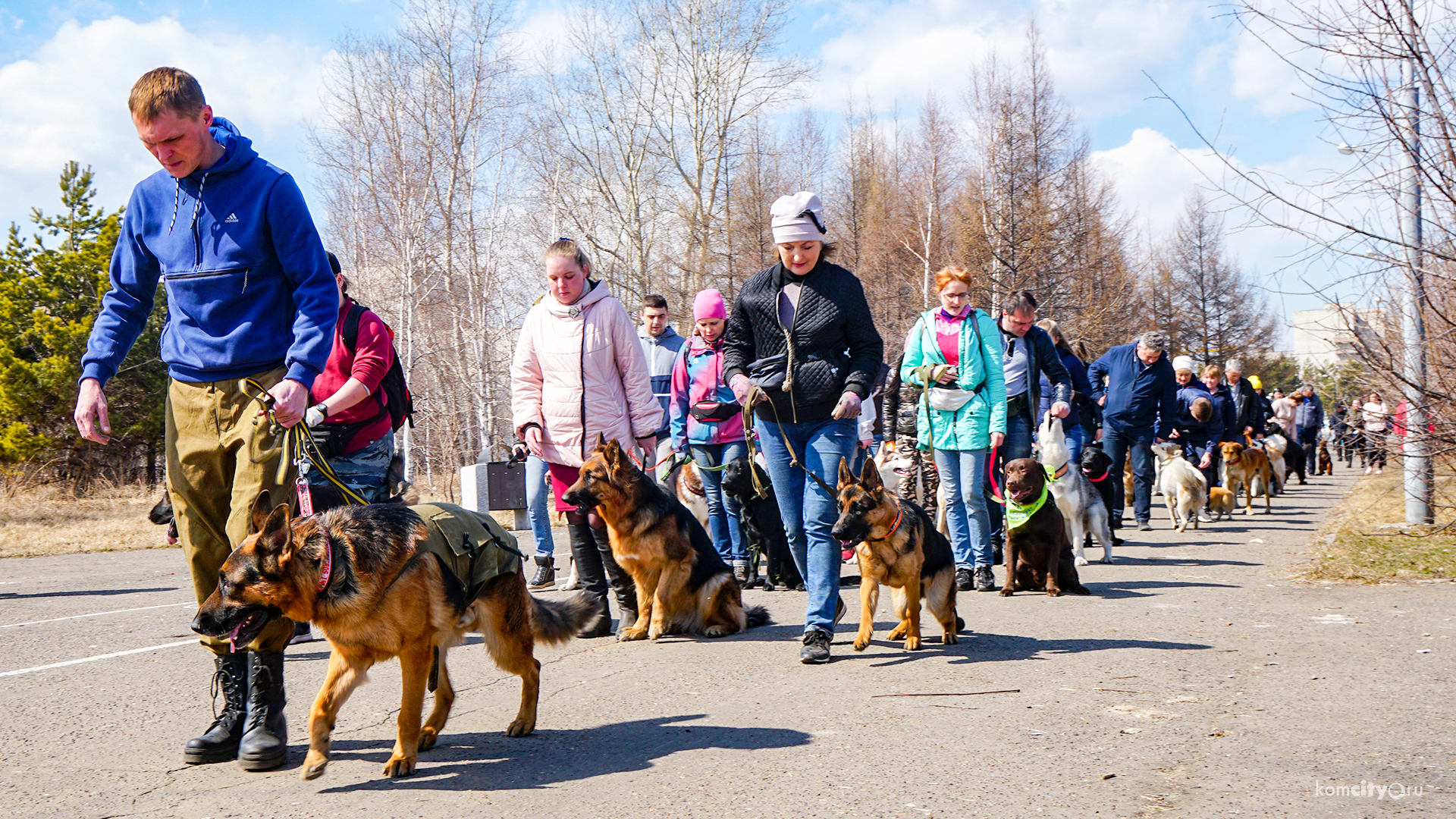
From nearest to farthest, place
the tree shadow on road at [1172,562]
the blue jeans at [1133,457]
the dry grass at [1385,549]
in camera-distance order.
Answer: the dry grass at [1385,549], the tree shadow on road at [1172,562], the blue jeans at [1133,457]

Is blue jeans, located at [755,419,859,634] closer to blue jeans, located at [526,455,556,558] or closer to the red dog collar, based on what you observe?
blue jeans, located at [526,455,556,558]

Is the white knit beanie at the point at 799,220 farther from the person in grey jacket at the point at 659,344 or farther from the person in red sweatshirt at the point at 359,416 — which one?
the person in grey jacket at the point at 659,344

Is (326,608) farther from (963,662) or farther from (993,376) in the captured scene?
(993,376)

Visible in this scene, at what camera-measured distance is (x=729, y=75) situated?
32812 mm

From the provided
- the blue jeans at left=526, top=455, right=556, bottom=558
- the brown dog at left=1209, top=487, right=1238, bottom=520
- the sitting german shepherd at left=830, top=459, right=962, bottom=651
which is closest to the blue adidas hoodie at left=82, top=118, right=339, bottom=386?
the sitting german shepherd at left=830, top=459, right=962, bottom=651

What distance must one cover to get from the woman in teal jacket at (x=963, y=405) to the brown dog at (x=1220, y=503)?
25.7 ft

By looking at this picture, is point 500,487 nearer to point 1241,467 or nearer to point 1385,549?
point 1385,549

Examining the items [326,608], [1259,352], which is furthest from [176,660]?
[1259,352]

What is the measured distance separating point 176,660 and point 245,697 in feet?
7.89

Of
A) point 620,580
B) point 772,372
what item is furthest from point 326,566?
point 620,580

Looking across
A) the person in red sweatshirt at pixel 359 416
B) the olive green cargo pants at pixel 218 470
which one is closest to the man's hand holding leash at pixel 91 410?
the olive green cargo pants at pixel 218 470

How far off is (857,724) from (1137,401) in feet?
29.6

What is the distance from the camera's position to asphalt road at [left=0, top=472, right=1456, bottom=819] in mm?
3359

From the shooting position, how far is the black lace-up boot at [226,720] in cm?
391
